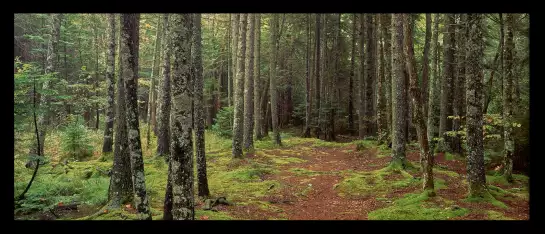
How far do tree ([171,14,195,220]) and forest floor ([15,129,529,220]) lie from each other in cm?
237

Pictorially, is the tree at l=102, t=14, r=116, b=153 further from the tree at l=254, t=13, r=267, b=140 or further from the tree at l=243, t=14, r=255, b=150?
the tree at l=254, t=13, r=267, b=140

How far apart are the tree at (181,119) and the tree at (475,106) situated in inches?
283

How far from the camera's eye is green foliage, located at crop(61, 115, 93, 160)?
16.3 metres

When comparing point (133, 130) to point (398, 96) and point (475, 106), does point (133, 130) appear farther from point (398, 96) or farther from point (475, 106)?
point (398, 96)

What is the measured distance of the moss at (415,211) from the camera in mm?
8492

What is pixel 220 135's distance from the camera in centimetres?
2592

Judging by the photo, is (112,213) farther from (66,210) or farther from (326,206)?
(326,206)

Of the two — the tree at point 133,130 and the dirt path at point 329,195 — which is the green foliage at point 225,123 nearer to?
the dirt path at point 329,195

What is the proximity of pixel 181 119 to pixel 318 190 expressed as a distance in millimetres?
7336

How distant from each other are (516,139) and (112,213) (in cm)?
1419

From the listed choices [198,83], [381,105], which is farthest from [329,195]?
[381,105]

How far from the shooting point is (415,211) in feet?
29.7

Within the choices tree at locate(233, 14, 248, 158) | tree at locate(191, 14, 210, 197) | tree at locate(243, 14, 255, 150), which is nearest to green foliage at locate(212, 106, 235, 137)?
tree at locate(243, 14, 255, 150)

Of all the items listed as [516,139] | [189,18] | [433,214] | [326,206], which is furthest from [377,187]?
[189,18]
